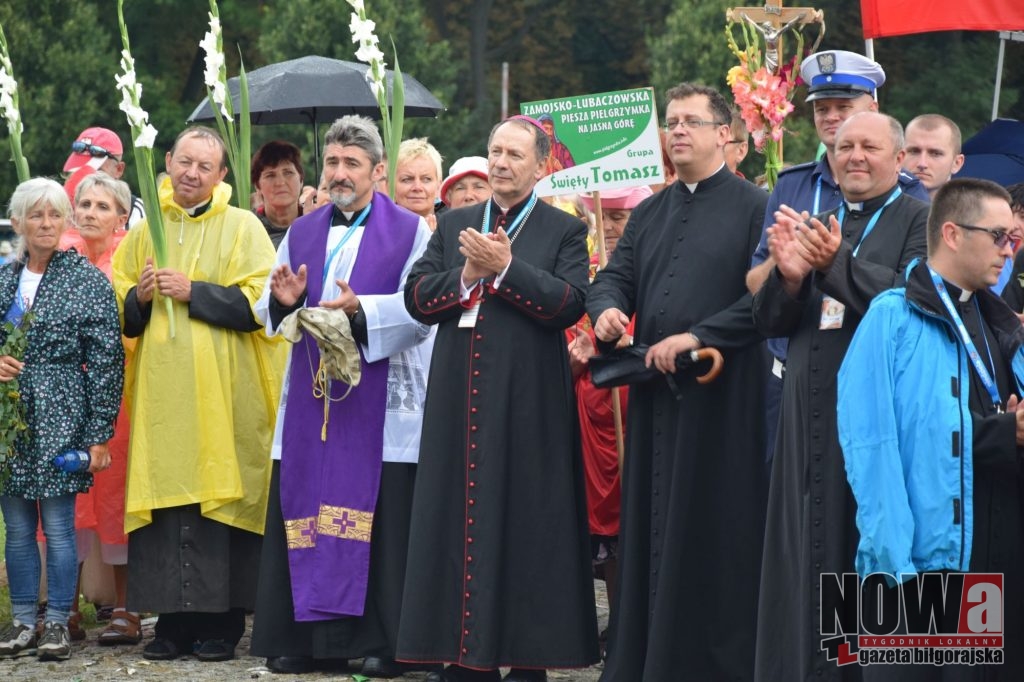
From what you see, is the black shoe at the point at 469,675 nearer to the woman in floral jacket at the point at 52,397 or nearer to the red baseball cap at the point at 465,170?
the woman in floral jacket at the point at 52,397

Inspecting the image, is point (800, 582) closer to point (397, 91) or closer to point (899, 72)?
point (397, 91)

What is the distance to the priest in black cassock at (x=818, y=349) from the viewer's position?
216 inches

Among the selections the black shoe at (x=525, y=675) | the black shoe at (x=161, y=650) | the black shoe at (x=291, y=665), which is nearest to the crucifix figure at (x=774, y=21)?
the black shoe at (x=525, y=675)

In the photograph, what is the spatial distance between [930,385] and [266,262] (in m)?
3.76

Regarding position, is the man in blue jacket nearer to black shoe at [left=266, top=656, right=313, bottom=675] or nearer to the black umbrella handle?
the black umbrella handle

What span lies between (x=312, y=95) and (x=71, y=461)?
12.6 feet

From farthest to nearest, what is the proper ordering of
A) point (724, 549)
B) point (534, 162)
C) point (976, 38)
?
point (976, 38) → point (534, 162) → point (724, 549)

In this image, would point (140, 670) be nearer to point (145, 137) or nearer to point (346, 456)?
point (346, 456)

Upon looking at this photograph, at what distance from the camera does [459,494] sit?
272 inches

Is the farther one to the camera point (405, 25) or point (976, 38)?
point (976, 38)

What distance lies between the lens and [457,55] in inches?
1452

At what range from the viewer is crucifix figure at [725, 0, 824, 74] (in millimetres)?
7531

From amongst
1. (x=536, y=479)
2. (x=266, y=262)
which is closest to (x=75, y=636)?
(x=266, y=262)

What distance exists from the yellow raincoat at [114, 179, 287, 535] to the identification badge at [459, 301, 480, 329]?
49.9 inches
